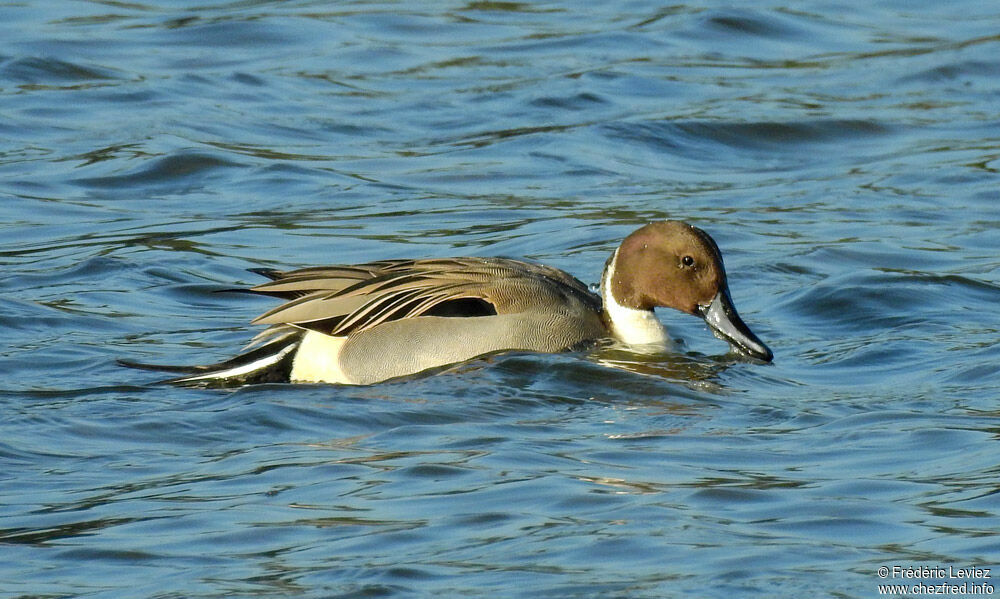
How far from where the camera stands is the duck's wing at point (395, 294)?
7.21m

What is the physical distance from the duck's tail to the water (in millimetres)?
132

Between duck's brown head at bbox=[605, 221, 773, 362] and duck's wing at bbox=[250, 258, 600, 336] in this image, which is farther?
duck's brown head at bbox=[605, 221, 773, 362]

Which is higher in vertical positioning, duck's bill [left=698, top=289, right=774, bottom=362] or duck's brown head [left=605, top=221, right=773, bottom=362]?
duck's brown head [left=605, top=221, right=773, bottom=362]

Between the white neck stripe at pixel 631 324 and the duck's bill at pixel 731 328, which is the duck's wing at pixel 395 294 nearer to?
the white neck stripe at pixel 631 324

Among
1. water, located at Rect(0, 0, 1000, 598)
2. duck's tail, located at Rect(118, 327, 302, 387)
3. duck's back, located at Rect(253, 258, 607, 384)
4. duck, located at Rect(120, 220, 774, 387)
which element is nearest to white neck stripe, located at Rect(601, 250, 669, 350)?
duck, located at Rect(120, 220, 774, 387)

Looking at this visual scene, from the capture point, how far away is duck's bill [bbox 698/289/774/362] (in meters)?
7.43

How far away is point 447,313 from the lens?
723cm

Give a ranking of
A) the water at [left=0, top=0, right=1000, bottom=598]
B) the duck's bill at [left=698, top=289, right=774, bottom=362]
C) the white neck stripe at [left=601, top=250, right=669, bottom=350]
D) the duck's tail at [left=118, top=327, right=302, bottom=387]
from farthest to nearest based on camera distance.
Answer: the white neck stripe at [left=601, top=250, right=669, bottom=350], the duck's bill at [left=698, top=289, right=774, bottom=362], the duck's tail at [left=118, top=327, right=302, bottom=387], the water at [left=0, top=0, right=1000, bottom=598]

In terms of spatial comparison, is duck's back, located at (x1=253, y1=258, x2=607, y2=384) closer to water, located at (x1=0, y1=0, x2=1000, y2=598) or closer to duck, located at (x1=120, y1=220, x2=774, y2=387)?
duck, located at (x1=120, y1=220, x2=774, y2=387)

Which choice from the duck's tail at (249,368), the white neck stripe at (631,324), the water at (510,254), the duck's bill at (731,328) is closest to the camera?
the water at (510,254)

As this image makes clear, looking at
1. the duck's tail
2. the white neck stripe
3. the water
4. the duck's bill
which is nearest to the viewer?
the water

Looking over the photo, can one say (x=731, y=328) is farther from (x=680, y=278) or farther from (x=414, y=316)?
(x=414, y=316)

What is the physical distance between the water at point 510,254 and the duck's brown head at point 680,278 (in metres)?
0.21

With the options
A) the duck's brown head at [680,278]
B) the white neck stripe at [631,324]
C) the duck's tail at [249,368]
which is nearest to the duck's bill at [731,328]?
the duck's brown head at [680,278]
